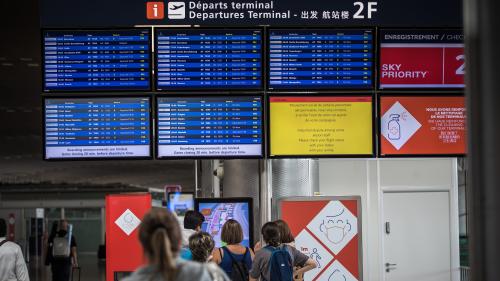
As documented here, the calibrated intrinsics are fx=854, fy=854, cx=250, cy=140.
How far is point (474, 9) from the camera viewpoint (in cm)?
357

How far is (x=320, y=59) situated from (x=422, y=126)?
1118 millimetres

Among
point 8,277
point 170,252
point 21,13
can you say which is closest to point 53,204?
point 21,13

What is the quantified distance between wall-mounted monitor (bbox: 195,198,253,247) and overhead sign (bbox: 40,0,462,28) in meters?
2.33

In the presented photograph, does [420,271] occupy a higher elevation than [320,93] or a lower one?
lower

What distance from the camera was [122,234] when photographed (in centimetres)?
1012

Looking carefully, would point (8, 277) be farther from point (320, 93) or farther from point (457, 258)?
point (457, 258)

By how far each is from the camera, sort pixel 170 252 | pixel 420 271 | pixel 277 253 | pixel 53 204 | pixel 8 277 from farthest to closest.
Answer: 1. pixel 53 204
2. pixel 420 271
3. pixel 8 277
4. pixel 277 253
5. pixel 170 252

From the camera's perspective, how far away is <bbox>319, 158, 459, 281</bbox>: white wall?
11.1 m

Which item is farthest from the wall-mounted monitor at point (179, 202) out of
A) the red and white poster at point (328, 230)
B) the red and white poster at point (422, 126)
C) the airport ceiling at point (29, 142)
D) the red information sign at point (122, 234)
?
the red and white poster at point (422, 126)

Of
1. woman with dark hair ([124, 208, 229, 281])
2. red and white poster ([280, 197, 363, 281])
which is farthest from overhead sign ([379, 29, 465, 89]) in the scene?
woman with dark hair ([124, 208, 229, 281])

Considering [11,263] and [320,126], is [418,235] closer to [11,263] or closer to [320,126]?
[320,126]

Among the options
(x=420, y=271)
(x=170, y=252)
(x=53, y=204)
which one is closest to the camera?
(x=170, y=252)

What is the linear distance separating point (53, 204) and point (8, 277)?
1561 inches

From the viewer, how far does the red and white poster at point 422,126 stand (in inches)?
301
